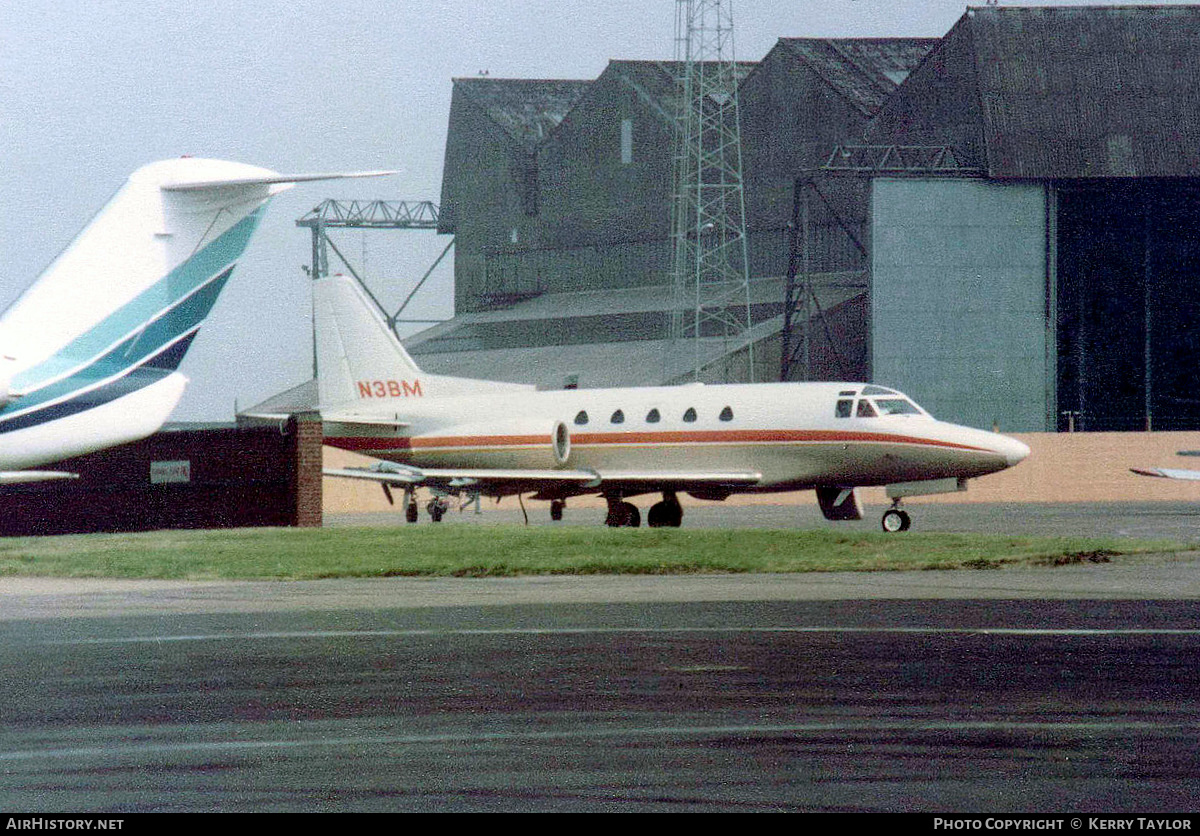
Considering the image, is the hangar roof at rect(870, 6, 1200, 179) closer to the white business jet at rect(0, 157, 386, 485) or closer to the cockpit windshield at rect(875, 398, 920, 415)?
the cockpit windshield at rect(875, 398, 920, 415)

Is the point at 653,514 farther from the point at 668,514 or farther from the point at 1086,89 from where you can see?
the point at 1086,89

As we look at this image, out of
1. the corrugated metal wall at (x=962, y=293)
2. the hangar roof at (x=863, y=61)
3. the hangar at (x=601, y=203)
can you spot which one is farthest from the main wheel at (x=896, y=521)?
the hangar roof at (x=863, y=61)

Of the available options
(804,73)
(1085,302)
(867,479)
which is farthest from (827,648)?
(804,73)

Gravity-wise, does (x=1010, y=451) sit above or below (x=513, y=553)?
above

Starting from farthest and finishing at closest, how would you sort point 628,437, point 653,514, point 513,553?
point 653,514 → point 628,437 → point 513,553

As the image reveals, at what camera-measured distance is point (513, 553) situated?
2120cm

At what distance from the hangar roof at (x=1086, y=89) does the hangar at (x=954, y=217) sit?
0.07 metres

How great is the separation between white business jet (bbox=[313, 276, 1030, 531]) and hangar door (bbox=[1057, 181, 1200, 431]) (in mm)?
24976

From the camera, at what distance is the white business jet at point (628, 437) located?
2902 cm

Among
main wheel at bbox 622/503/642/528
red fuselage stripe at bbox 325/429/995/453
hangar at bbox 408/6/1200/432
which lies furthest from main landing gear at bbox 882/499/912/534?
hangar at bbox 408/6/1200/432

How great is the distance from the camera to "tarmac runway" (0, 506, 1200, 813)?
634 cm

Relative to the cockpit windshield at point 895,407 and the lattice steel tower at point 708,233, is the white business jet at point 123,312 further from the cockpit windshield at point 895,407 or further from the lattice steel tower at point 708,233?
the lattice steel tower at point 708,233

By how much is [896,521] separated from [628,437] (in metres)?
5.86

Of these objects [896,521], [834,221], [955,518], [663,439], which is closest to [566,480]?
[663,439]
